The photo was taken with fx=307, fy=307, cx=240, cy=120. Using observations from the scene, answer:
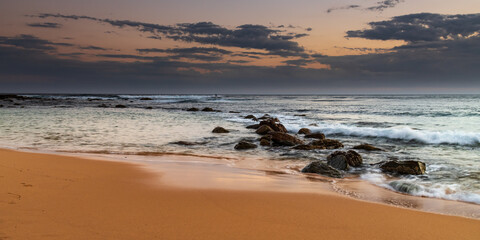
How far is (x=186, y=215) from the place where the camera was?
11.7 ft

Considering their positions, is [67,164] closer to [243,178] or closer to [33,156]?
[33,156]

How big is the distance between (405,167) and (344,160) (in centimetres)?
130

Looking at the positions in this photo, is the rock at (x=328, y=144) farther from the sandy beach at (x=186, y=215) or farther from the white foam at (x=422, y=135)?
the sandy beach at (x=186, y=215)

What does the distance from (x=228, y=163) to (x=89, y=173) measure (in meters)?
3.27

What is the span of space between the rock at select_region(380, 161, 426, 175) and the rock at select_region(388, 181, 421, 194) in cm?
120

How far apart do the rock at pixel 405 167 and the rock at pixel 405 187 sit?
120cm

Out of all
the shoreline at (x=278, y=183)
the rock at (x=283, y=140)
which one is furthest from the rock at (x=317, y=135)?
the shoreline at (x=278, y=183)

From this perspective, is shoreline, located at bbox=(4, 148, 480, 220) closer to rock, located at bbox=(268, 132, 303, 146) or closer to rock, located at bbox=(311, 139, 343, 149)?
rock, located at bbox=(268, 132, 303, 146)

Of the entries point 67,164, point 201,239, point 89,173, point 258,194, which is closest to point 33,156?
point 67,164

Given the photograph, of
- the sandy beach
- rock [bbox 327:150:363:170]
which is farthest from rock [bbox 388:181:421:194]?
rock [bbox 327:150:363:170]

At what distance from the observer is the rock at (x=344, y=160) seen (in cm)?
731

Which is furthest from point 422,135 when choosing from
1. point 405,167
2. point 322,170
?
point 322,170

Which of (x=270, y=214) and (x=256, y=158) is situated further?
(x=256, y=158)

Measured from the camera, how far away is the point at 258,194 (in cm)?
465
